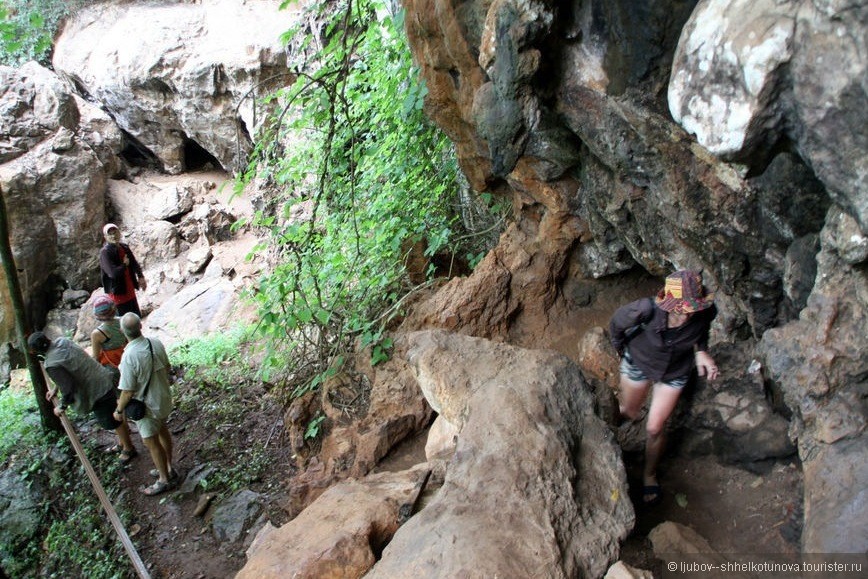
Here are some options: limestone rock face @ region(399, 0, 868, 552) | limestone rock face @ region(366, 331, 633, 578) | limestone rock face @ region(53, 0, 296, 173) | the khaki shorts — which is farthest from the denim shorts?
limestone rock face @ region(53, 0, 296, 173)

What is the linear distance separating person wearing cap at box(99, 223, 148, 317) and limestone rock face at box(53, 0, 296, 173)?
19.3 feet

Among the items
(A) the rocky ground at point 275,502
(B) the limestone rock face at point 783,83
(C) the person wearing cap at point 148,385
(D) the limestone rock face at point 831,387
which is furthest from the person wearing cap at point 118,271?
(D) the limestone rock face at point 831,387

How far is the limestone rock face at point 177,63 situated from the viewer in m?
13.2

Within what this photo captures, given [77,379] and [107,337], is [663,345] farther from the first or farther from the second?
[107,337]

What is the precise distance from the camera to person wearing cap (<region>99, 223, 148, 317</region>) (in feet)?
24.2

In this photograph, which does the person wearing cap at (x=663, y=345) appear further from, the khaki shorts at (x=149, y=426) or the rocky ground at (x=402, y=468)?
the khaki shorts at (x=149, y=426)

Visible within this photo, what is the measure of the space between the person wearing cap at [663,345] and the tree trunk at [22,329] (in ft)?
19.7

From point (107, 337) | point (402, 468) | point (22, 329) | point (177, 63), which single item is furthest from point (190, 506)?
point (177, 63)

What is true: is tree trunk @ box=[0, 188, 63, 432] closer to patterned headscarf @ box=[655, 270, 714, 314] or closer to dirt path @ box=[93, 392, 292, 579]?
dirt path @ box=[93, 392, 292, 579]

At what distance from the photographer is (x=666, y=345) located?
3504mm

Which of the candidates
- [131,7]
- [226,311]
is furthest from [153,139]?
[226,311]

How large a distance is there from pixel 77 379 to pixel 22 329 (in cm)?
112

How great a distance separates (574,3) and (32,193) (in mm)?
12609

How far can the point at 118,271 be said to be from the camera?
24.4 feet
